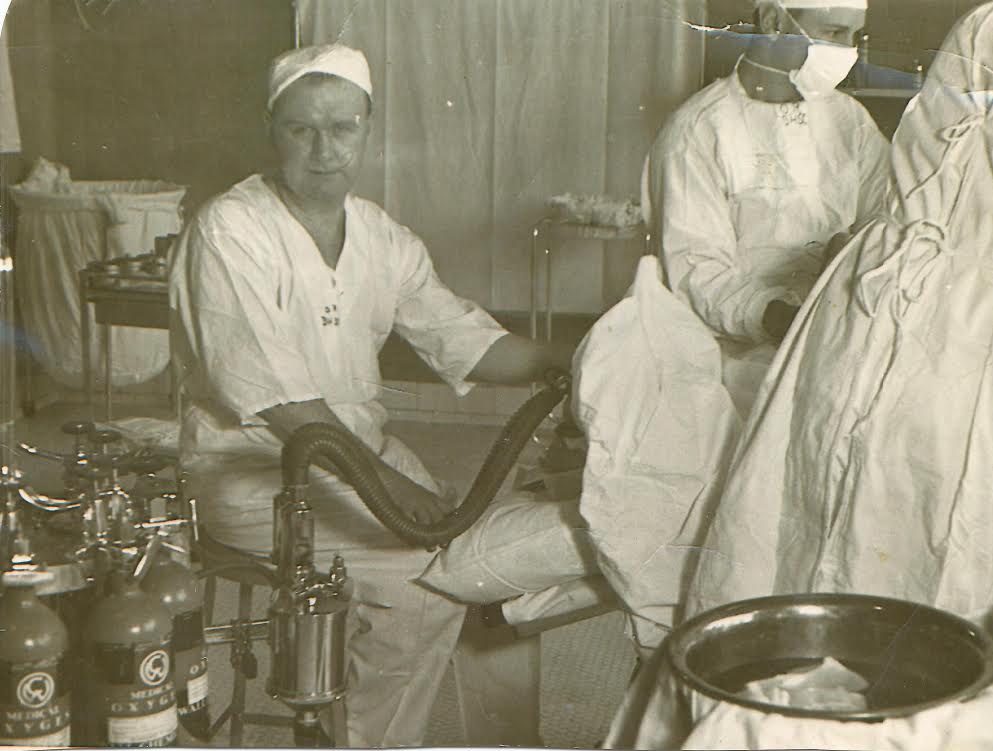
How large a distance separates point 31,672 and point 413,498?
0.46 m

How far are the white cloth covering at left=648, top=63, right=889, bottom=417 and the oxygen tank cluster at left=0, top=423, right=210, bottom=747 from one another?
66cm

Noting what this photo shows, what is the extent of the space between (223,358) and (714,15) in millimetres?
667

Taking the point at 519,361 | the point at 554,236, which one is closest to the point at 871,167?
the point at 554,236

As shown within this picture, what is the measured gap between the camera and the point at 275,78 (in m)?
1.27

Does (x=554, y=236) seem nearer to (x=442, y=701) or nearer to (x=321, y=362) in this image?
(x=321, y=362)

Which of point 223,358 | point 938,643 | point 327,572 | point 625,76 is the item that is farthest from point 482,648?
point 625,76

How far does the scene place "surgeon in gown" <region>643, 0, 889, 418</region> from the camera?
1.19 m

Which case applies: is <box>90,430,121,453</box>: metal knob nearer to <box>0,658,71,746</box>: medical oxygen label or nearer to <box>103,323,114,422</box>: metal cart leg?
<box>103,323,114,422</box>: metal cart leg

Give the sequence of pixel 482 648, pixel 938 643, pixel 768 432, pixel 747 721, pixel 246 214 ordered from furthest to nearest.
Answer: pixel 482 648 → pixel 246 214 → pixel 768 432 → pixel 938 643 → pixel 747 721

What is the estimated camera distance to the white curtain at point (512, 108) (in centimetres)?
124

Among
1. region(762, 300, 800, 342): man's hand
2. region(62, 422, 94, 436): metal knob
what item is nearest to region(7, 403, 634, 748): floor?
region(62, 422, 94, 436): metal knob

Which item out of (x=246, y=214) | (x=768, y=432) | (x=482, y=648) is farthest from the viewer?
(x=482, y=648)

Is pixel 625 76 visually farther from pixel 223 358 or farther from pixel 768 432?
pixel 223 358

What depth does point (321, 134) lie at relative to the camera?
129 cm
